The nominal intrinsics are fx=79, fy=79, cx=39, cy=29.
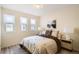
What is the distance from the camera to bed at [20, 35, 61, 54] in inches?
55.3

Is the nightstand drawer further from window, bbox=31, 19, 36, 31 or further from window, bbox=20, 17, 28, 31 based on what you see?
window, bbox=20, 17, 28, 31

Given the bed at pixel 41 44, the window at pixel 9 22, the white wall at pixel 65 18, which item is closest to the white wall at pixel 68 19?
the white wall at pixel 65 18

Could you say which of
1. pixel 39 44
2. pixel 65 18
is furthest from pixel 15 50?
pixel 65 18

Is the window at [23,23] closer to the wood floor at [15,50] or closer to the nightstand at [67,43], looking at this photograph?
the wood floor at [15,50]

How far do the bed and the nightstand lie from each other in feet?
0.25

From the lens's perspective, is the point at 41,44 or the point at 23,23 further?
the point at 23,23

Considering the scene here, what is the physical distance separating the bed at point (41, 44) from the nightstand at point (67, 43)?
0.25 ft

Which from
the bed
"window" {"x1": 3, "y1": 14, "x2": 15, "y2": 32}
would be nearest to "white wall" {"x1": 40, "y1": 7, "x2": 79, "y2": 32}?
the bed

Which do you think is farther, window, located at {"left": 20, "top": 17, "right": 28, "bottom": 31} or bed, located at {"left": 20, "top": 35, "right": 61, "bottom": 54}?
window, located at {"left": 20, "top": 17, "right": 28, "bottom": 31}

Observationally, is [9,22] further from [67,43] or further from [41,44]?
[67,43]

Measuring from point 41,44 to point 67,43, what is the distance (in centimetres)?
49

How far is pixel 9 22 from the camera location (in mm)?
1454

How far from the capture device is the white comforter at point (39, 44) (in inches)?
55.1
